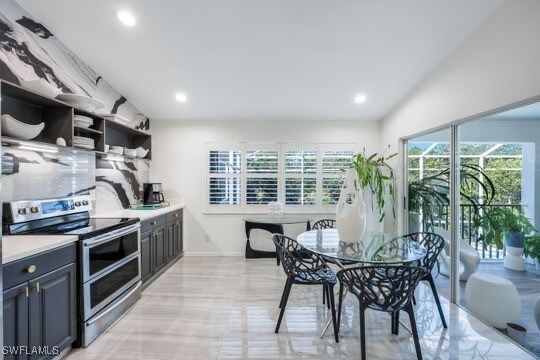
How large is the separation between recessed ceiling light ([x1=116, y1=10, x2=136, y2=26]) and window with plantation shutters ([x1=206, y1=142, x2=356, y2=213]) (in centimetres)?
250

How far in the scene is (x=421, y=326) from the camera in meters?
2.62

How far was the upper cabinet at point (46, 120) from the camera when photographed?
7.18ft

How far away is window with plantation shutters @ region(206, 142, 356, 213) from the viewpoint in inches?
196

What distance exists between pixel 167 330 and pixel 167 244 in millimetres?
1732

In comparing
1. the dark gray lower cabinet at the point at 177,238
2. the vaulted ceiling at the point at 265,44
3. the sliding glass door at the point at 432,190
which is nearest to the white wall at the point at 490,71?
the vaulted ceiling at the point at 265,44

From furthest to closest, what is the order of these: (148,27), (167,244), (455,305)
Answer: (167,244)
(455,305)
(148,27)

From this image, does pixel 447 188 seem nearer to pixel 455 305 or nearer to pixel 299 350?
pixel 455 305

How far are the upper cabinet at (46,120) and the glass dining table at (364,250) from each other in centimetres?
250

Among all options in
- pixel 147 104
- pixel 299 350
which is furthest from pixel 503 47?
pixel 147 104

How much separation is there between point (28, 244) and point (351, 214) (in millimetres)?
2599

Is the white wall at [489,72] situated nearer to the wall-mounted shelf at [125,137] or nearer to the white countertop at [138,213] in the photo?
the white countertop at [138,213]

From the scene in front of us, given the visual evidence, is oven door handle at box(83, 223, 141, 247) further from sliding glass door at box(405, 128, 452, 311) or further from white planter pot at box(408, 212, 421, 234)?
white planter pot at box(408, 212, 421, 234)

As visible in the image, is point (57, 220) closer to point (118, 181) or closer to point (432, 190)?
point (118, 181)

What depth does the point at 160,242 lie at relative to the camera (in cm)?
389
